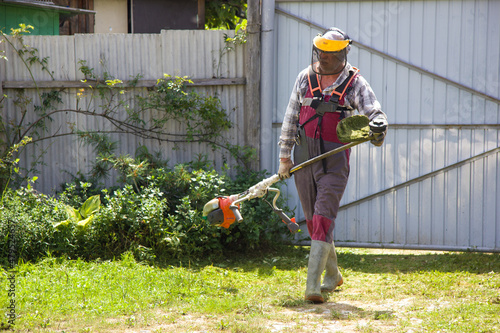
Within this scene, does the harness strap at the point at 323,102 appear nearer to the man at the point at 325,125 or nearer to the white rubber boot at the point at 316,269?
the man at the point at 325,125

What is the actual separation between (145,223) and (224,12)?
6.61 metres

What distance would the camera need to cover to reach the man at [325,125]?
4.32 meters

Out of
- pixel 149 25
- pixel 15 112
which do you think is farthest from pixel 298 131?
pixel 149 25

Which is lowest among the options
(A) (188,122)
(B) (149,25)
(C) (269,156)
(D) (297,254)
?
(D) (297,254)

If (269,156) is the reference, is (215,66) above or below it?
above

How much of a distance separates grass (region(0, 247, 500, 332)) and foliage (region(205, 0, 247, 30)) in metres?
6.63

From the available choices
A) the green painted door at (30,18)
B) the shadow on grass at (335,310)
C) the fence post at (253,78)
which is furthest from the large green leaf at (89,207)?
the green painted door at (30,18)

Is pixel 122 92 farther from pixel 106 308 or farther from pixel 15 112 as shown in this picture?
pixel 106 308

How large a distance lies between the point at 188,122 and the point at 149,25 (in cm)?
474

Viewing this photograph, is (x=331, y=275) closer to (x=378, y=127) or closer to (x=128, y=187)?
(x=378, y=127)

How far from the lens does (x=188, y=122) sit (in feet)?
21.6

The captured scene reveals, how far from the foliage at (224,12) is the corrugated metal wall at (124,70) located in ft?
15.2

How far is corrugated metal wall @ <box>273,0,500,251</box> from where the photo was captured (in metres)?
6.18

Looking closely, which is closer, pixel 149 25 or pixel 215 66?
pixel 215 66
